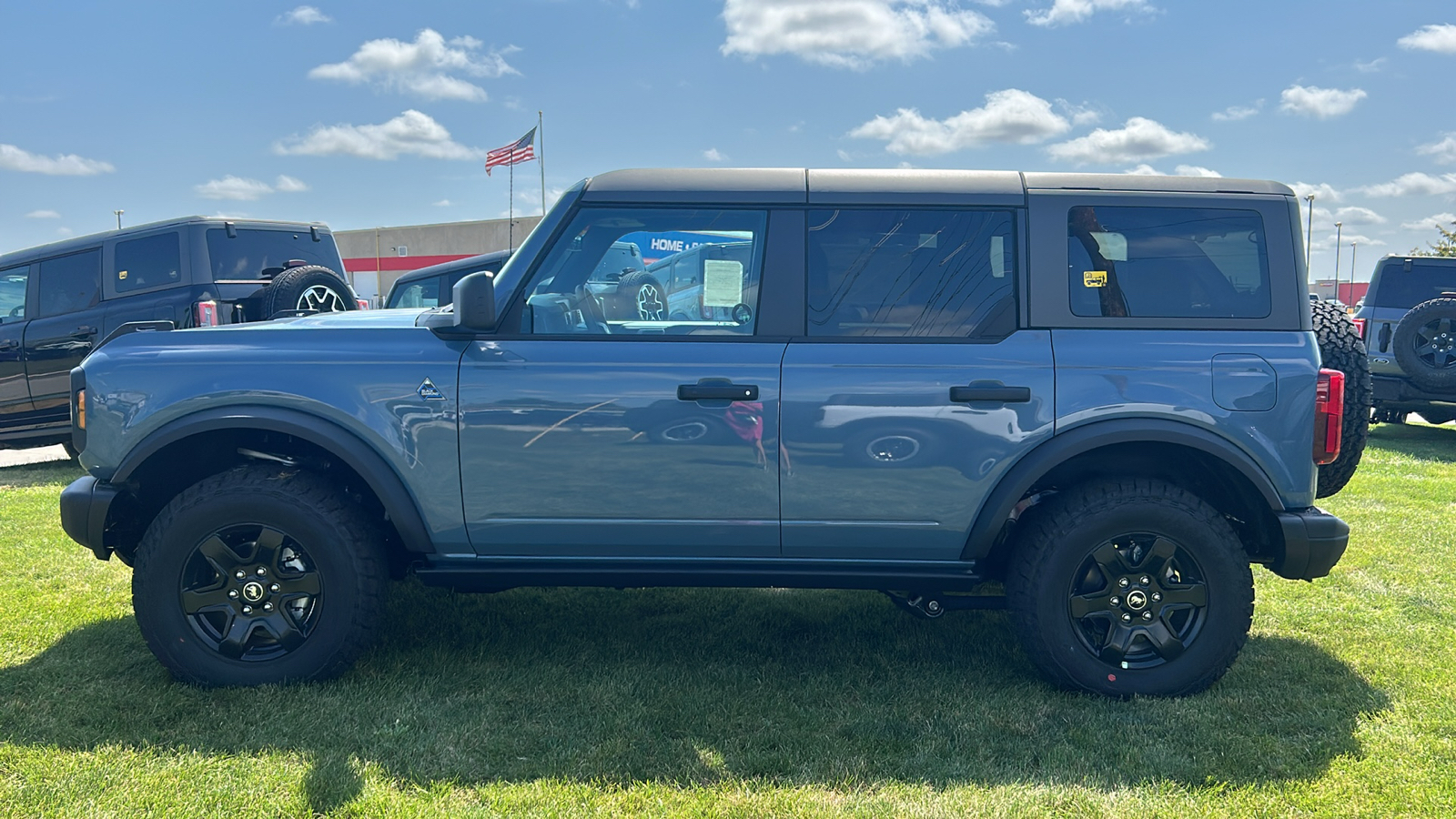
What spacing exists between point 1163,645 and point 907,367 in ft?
4.63

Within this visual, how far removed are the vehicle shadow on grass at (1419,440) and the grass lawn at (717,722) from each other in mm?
5887

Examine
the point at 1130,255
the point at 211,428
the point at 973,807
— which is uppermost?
the point at 1130,255

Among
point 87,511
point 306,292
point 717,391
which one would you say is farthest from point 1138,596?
point 306,292

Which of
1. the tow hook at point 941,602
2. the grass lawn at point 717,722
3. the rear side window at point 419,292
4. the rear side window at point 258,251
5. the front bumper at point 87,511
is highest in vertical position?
the rear side window at point 258,251

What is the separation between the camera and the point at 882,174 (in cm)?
379

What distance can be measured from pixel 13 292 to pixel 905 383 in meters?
9.27

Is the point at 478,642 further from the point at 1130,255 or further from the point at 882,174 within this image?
the point at 1130,255

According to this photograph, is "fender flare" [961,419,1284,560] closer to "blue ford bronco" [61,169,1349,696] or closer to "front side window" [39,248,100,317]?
"blue ford bronco" [61,169,1349,696]

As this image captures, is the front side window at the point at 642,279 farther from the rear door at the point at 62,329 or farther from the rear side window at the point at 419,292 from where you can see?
the rear side window at the point at 419,292

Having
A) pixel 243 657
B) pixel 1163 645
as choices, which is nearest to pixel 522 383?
pixel 243 657

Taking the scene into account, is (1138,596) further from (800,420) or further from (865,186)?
(865,186)

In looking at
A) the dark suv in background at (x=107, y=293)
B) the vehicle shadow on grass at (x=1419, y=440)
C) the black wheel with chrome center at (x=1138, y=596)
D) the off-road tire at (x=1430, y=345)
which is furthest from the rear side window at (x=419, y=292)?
the vehicle shadow on grass at (x=1419, y=440)

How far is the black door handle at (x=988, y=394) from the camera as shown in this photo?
3.53 metres

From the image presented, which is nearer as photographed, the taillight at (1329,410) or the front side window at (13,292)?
the taillight at (1329,410)
